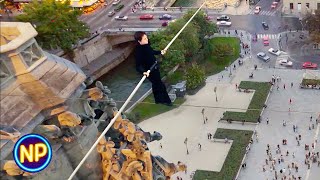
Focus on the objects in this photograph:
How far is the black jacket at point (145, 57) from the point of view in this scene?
72.8 ft

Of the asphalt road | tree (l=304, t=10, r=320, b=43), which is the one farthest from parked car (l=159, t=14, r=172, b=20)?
tree (l=304, t=10, r=320, b=43)

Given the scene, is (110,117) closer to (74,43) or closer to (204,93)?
(204,93)

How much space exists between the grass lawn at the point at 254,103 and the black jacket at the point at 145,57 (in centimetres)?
5260

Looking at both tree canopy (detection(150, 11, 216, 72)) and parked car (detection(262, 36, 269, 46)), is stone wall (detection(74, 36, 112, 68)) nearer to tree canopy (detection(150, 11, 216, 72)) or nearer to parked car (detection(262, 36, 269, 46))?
tree canopy (detection(150, 11, 216, 72))

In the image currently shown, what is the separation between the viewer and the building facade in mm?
100688

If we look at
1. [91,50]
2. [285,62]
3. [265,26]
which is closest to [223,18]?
[265,26]

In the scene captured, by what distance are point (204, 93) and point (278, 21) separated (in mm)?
26904

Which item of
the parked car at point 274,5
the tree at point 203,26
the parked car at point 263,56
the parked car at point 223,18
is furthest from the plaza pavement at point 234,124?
the parked car at point 274,5

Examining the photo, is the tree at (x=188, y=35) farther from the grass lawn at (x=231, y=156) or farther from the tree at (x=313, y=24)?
the grass lawn at (x=231, y=156)

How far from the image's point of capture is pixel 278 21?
10200 centimetres

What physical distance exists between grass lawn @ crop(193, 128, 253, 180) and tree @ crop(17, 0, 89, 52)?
32.4 meters

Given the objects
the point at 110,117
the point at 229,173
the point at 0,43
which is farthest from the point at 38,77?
the point at 229,173

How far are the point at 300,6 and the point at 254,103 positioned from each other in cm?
3173

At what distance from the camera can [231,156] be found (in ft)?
218
